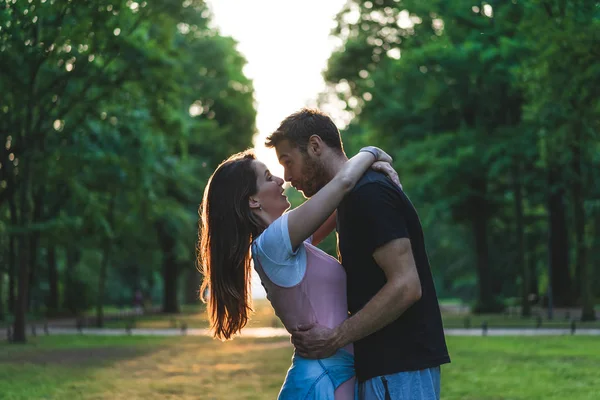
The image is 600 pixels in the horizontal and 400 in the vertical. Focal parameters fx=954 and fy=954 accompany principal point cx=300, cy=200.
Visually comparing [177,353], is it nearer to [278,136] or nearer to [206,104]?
[278,136]

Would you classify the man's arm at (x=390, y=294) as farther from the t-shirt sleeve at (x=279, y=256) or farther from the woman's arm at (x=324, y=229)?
the woman's arm at (x=324, y=229)

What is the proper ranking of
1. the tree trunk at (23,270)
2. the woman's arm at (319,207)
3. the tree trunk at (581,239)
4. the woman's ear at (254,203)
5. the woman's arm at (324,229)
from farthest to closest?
1. the tree trunk at (581,239)
2. the tree trunk at (23,270)
3. the woman's arm at (324,229)
4. the woman's ear at (254,203)
5. the woman's arm at (319,207)

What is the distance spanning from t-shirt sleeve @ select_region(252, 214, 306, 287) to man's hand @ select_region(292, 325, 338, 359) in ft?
0.65

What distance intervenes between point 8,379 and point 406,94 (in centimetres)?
2234

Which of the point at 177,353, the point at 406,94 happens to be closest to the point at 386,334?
the point at 177,353

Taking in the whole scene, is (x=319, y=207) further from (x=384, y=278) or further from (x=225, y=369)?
(x=225, y=369)

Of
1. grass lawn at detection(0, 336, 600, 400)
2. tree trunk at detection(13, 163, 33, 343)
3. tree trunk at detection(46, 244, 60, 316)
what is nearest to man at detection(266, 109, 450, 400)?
grass lawn at detection(0, 336, 600, 400)

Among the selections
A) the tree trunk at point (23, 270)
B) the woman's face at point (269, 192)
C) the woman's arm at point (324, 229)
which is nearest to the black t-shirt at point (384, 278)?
the woman's face at point (269, 192)

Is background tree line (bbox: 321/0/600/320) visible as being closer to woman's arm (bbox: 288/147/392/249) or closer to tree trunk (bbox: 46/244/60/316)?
tree trunk (bbox: 46/244/60/316)

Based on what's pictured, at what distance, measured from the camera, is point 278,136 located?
3975mm

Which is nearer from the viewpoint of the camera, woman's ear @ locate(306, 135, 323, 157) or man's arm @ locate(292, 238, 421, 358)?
man's arm @ locate(292, 238, 421, 358)

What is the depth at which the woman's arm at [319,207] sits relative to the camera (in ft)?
12.3

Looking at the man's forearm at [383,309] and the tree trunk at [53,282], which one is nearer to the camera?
the man's forearm at [383,309]

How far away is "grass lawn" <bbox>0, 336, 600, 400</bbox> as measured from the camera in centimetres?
1335
